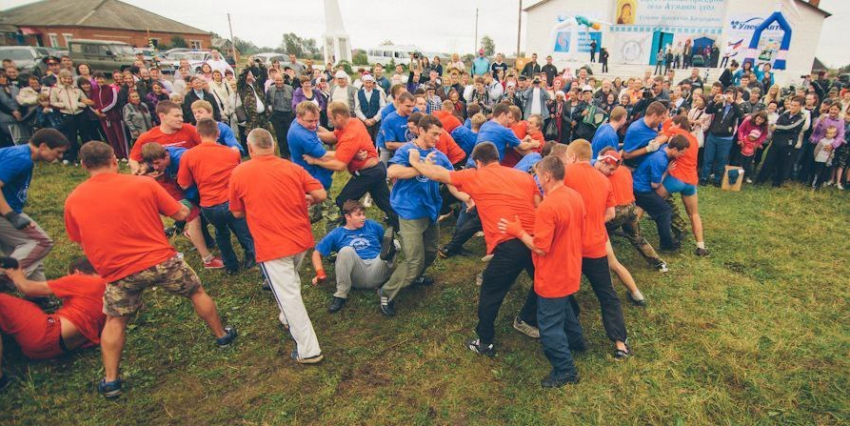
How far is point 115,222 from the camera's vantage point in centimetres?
334

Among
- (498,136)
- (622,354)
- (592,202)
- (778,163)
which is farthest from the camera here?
(778,163)

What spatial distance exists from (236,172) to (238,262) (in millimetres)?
2451

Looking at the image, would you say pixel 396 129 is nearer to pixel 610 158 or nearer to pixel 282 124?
pixel 610 158

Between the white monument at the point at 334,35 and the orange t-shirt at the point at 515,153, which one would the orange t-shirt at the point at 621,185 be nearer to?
the orange t-shirt at the point at 515,153

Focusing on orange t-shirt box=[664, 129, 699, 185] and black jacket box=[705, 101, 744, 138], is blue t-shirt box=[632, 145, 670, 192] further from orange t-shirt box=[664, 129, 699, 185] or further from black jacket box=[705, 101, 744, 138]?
black jacket box=[705, 101, 744, 138]

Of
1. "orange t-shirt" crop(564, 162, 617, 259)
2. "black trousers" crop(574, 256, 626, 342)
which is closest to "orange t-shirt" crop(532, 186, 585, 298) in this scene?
"orange t-shirt" crop(564, 162, 617, 259)

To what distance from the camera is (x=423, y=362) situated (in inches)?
158

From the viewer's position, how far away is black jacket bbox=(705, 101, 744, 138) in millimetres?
8938

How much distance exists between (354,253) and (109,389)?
99.6 inches

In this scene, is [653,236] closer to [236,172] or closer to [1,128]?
[236,172]

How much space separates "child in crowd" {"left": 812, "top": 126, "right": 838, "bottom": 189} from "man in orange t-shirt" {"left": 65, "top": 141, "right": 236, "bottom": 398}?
11.9m

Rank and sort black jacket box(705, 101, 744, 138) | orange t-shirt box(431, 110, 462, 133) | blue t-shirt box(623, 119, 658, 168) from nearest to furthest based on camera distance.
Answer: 1. blue t-shirt box(623, 119, 658, 168)
2. orange t-shirt box(431, 110, 462, 133)
3. black jacket box(705, 101, 744, 138)

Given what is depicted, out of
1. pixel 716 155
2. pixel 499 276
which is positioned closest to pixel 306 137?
pixel 499 276

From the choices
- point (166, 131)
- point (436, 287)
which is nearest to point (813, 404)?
point (436, 287)
